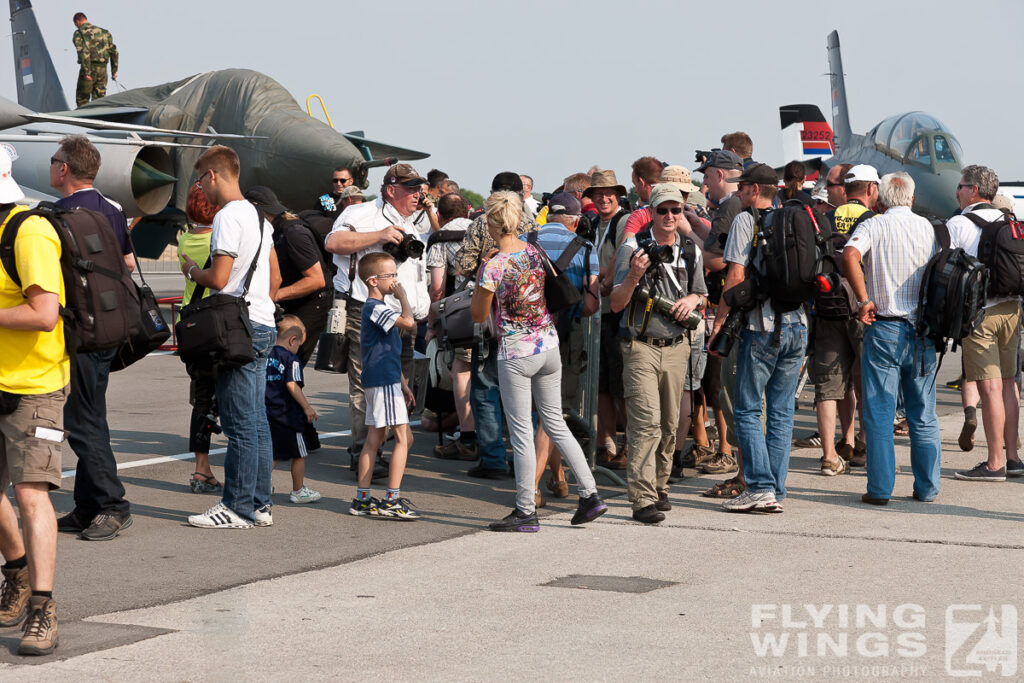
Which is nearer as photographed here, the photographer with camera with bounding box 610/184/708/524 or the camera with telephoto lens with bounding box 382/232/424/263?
the photographer with camera with bounding box 610/184/708/524

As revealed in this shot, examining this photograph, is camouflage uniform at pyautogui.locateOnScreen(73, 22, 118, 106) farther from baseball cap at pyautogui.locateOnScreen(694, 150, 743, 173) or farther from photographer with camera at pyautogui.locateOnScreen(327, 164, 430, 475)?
baseball cap at pyautogui.locateOnScreen(694, 150, 743, 173)

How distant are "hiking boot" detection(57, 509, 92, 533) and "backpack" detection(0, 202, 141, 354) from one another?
1.73 m

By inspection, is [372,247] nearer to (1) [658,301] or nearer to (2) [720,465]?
(1) [658,301]

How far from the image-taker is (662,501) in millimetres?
6980

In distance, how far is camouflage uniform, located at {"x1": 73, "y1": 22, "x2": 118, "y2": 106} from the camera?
869 inches

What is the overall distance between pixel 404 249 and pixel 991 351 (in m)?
4.00

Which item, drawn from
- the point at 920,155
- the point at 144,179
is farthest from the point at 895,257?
the point at 920,155

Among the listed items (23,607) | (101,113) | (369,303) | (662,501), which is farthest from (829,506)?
(101,113)

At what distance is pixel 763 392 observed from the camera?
7.06 metres

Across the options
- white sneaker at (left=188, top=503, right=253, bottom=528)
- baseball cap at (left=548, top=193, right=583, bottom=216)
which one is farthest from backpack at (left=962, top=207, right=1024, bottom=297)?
white sneaker at (left=188, top=503, right=253, bottom=528)

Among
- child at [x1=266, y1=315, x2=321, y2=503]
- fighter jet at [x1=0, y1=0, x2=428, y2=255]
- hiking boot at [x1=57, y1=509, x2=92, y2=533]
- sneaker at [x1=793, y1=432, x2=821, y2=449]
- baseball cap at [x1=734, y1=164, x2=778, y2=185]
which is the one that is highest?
fighter jet at [x1=0, y1=0, x2=428, y2=255]

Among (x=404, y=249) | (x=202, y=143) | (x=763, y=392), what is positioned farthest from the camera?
(x=202, y=143)

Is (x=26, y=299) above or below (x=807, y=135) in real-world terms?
below

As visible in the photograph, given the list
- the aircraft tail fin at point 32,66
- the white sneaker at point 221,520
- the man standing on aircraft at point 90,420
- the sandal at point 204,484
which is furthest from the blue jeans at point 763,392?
the aircraft tail fin at point 32,66
